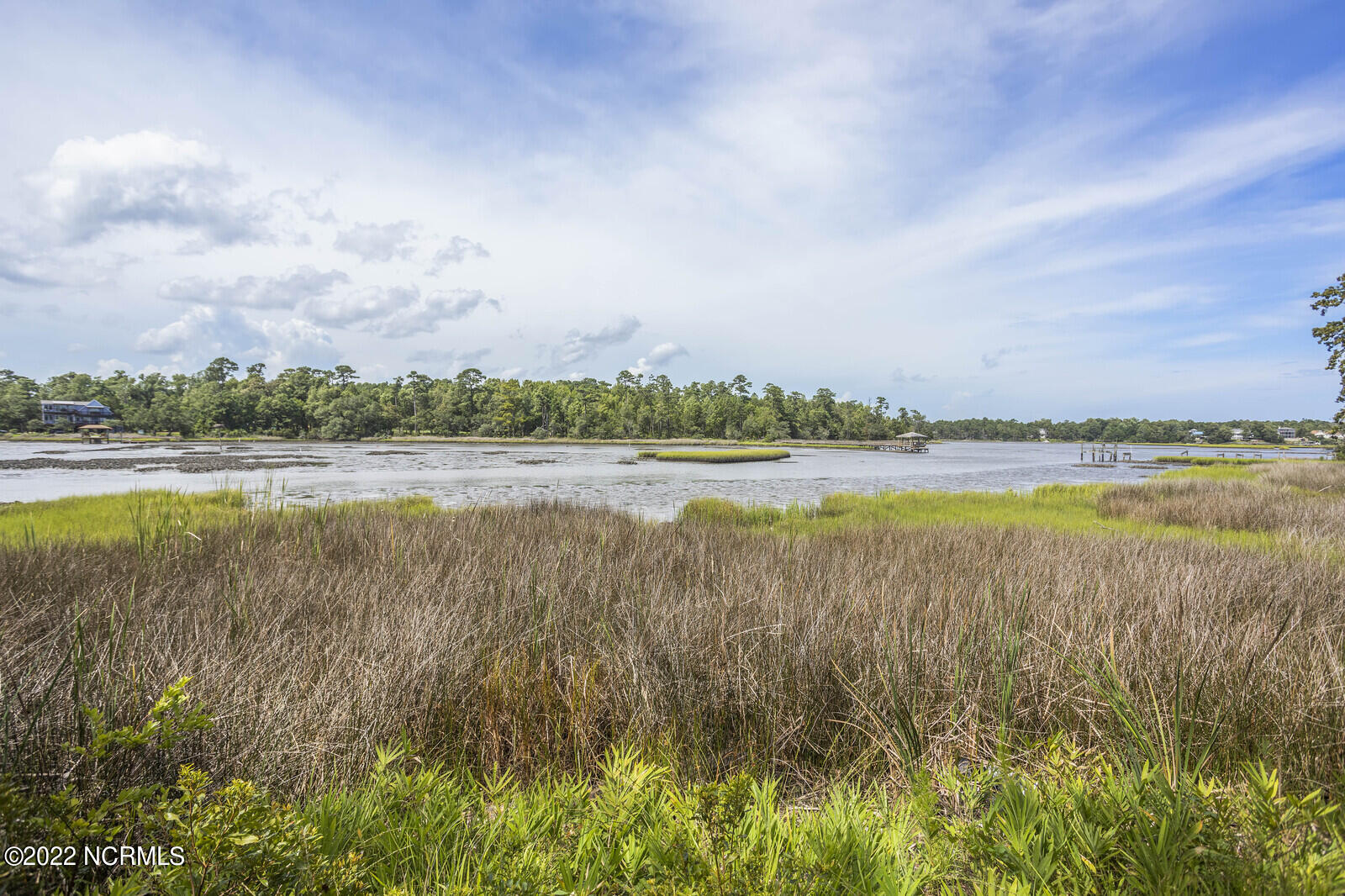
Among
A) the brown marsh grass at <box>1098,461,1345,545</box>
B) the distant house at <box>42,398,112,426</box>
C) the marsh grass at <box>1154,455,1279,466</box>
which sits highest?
the distant house at <box>42,398,112,426</box>

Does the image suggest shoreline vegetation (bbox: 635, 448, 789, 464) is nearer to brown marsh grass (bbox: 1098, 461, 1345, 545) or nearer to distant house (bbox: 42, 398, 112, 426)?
brown marsh grass (bbox: 1098, 461, 1345, 545)

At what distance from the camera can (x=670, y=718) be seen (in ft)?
11.2

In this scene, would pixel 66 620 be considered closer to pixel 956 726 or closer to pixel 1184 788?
pixel 956 726

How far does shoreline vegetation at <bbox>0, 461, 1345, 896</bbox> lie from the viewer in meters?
1.67

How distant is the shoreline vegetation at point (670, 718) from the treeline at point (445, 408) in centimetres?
8941

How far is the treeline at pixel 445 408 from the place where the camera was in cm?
8194

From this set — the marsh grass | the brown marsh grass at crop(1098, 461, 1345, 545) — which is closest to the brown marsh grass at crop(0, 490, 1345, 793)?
the brown marsh grass at crop(1098, 461, 1345, 545)

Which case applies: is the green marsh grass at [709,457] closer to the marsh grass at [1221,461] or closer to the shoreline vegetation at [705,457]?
the shoreline vegetation at [705,457]

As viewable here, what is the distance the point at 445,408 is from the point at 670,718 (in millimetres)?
102704

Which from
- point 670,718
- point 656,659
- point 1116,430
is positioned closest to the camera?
point 670,718

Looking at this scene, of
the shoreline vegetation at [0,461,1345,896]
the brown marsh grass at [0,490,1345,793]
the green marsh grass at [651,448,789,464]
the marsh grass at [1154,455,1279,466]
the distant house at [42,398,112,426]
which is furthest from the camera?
the distant house at [42,398,112,426]

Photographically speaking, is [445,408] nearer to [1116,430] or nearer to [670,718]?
[670,718]

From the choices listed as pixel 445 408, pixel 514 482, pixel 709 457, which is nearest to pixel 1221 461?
pixel 709 457

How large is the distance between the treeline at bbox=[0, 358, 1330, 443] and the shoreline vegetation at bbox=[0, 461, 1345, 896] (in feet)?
293
